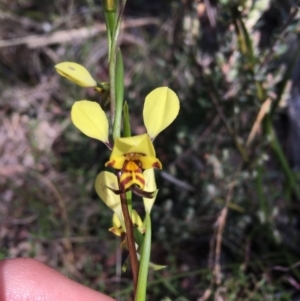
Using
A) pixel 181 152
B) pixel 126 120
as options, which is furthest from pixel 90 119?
pixel 181 152

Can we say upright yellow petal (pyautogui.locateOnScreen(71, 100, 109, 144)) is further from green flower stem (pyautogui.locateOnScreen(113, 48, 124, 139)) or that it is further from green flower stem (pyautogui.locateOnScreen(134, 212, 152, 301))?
green flower stem (pyautogui.locateOnScreen(134, 212, 152, 301))

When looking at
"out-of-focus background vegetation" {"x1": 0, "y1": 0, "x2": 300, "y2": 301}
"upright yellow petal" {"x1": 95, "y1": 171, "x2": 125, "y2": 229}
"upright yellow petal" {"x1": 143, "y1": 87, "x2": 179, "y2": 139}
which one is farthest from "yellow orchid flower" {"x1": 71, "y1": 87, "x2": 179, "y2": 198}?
"out-of-focus background vegetation" {"x1": 0, "y1": 0, "x2": 300, "y2": 301}

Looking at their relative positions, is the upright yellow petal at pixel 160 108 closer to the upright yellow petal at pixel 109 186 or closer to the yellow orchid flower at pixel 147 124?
the yellow orchid flower at pixel 147 124

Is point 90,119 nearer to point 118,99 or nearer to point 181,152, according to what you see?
point 118,99

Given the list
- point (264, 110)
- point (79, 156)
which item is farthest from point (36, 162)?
point (264, 110)

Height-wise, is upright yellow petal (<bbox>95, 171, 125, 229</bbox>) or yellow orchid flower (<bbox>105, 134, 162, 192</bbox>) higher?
yellow orchid flower (<bbox>105, 134, 162, 192</bbox>)

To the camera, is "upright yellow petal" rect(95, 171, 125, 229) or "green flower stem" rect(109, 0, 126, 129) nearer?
"green flower stem" rect(109, 0, 126, 129)
